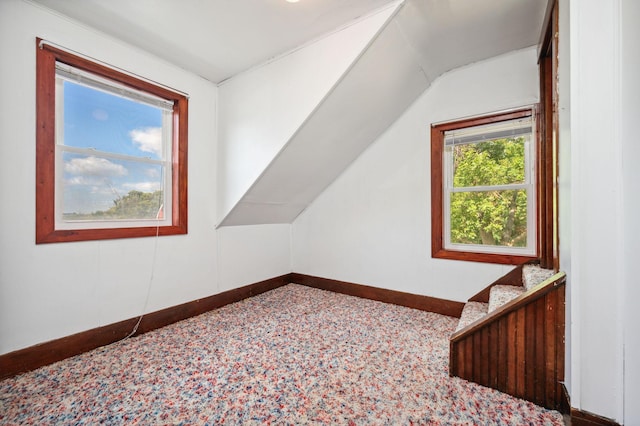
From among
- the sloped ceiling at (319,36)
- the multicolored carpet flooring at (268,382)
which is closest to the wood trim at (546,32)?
the sloped ceiling at (319,36)

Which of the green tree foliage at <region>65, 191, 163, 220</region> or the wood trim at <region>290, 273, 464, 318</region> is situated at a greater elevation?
the green tree foliage at <region>65, 191, 163, 220</region>

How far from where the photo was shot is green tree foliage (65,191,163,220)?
1974 millimetres

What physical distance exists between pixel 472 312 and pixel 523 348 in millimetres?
639

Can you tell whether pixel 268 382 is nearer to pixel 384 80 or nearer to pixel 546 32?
pixel 384 80

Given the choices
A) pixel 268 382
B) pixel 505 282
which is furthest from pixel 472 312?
pixel 268 382

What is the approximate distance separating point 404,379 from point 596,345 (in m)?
0.88

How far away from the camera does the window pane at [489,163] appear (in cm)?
221

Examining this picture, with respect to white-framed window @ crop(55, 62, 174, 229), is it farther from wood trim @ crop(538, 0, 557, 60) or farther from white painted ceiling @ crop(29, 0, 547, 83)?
wood trim @ crop(538, 0, 557, 60)

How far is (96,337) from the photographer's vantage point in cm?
184

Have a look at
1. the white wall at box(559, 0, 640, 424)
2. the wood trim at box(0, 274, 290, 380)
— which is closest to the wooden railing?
the white wall at box(559, 0, 640, 424)

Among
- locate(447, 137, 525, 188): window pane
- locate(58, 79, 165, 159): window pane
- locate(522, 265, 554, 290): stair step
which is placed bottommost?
locate(522, 265, 554, 290): stair step

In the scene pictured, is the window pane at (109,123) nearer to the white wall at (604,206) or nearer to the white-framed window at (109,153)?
the white-framed window at (109,153)

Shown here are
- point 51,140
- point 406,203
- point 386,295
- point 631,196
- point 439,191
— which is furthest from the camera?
point 386,295

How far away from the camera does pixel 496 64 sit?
7.20ft
